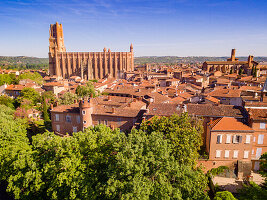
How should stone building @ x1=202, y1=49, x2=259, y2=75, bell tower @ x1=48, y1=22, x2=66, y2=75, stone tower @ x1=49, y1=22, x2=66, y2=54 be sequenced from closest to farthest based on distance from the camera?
stone building @ x1=202, y1=49, x2=259, y2=75, bell tower @ x1=48, y1=22, x2=66, y2=75, stone tower @ x1=49, y1=22, x2=66, y2=54

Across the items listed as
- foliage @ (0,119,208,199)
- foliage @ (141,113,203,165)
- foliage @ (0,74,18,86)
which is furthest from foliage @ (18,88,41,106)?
foliage @ (141,113,203,165)

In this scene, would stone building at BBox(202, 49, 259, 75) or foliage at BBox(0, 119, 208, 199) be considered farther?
stone building at BBox(202, 49, 259, 75)

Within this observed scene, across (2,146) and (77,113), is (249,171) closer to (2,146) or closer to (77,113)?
Answer: (77,113)

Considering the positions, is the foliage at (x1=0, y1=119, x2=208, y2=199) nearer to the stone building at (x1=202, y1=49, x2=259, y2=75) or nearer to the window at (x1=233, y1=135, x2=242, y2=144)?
the window at (x1=233, y1=135, x2=242, y2=144)

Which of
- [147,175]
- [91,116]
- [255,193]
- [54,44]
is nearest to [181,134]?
[147,175]

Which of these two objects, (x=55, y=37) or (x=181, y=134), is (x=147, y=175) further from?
(x=55, y=37)

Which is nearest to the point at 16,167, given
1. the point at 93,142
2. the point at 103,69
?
the point at 93,142
